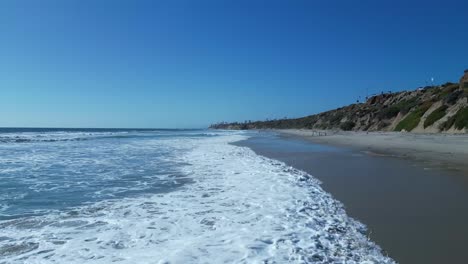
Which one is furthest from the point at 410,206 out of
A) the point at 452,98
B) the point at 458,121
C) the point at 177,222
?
the point at 452,98

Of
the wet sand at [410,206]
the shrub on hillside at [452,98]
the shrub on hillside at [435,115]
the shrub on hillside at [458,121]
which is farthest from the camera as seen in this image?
the shrub on hillside at [452,98]

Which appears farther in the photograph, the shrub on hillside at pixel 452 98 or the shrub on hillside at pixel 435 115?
the shrub on hillside at pixel 452 98

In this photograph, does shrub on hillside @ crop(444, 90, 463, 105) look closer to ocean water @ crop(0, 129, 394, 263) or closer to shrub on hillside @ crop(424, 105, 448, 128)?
shrub on hillside @ crop(424, 105, 448, 128)

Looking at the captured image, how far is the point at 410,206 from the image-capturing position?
7.05 m

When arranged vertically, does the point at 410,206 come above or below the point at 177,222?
above

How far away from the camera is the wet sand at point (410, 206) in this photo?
4723 millimetres

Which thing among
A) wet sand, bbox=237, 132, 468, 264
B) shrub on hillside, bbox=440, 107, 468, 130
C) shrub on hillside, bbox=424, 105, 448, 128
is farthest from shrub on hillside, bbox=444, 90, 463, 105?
wet sand, bbox=237, 132, 468, 264

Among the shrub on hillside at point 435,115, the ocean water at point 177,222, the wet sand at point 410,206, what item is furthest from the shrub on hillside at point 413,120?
the ocean water at point 177,222

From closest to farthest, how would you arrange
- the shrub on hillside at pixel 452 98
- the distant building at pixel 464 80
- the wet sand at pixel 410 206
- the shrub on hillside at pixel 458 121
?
the wet sand at pixel 410 206
the shrub on hillside at pixel 458 121
the shrub on hillside at pixel 452 98
the distant building at pixel 464 80

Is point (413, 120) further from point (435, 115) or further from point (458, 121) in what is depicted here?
point (458, 121)

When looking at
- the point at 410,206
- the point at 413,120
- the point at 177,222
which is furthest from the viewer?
the point at 413,120

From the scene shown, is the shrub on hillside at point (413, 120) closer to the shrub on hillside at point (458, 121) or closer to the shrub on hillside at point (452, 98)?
the shrub on hillside at point (452, 98)

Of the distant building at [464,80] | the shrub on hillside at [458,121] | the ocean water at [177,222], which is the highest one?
the distant building at [464,80]

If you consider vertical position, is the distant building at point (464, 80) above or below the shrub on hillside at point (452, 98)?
above
